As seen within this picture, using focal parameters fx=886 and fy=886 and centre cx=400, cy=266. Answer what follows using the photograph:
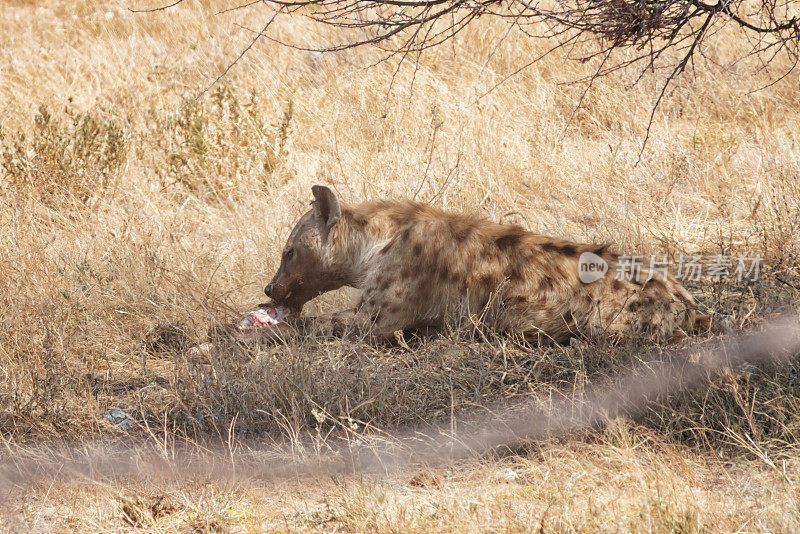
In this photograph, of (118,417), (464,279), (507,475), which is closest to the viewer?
(507,475)

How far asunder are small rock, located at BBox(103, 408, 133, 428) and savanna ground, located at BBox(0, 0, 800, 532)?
59 mm

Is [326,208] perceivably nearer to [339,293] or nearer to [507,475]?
[339,293]

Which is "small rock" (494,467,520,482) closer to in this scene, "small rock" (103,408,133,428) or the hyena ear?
"small rock" (103,408,133,428)

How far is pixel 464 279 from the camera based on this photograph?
16.5 feet

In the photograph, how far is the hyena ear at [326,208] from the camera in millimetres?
5180

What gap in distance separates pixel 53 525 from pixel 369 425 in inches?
53.7

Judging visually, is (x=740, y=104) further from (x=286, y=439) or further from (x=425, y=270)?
(x=286, y=439)

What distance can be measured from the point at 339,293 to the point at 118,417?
1.99 metres

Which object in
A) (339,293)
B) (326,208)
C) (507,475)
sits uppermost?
(326,208)

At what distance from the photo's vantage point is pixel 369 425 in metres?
4.00

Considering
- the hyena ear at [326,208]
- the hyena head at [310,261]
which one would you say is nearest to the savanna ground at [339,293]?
the hyena head at [310,261]

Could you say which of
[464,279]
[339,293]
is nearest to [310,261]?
[339,293]

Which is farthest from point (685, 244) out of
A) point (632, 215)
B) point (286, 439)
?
point (286, 439)

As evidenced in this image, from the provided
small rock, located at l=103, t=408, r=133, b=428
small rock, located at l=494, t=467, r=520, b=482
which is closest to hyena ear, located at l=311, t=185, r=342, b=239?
small rock, located at l=103, t=408, r=133, b=428
